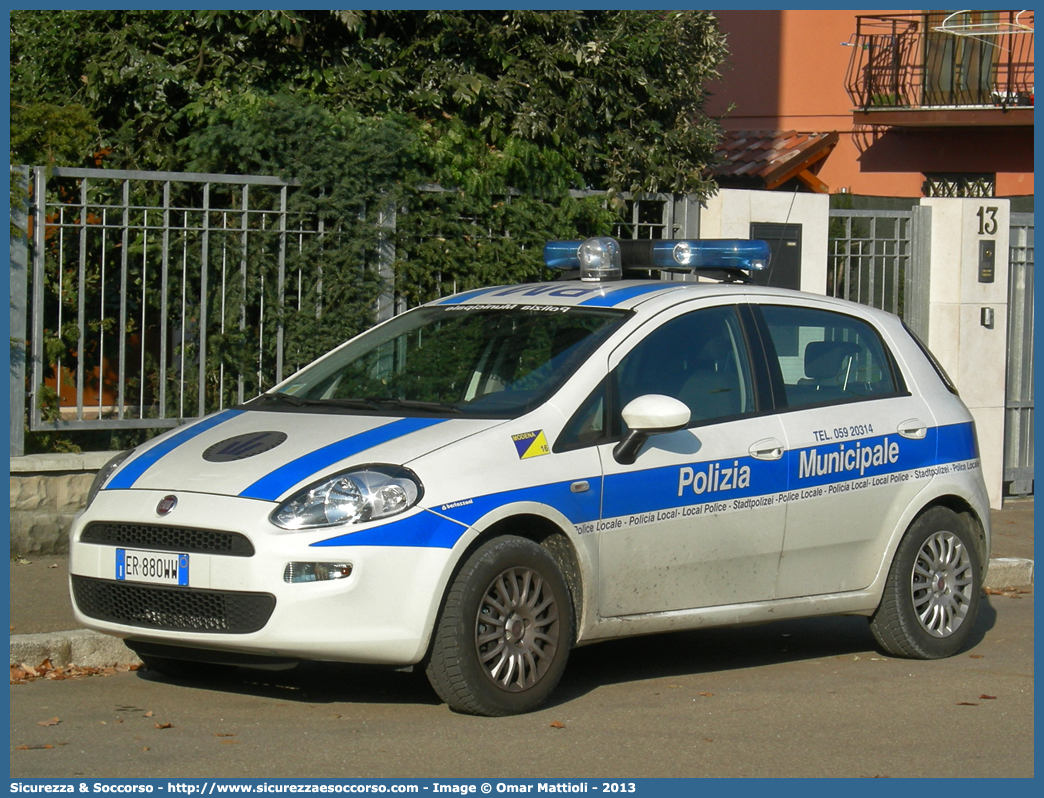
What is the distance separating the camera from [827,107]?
78.7ft

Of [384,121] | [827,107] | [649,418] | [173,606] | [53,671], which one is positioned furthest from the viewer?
[827,107]

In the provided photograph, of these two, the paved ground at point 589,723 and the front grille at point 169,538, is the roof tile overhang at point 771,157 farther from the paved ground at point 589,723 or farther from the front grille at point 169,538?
the front grille at point 169,538

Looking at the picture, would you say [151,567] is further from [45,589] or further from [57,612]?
[45,589]

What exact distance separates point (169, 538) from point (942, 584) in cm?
368

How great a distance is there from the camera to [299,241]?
9.39 metres

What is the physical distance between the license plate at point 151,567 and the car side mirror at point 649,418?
1736 mm

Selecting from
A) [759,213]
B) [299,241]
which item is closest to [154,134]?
[299,241]

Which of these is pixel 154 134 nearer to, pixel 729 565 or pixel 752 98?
pixel 729 565

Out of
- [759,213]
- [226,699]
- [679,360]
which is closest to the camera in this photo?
[226,699]

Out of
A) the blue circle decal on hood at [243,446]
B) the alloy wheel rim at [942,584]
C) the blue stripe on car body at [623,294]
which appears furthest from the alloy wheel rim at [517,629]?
the alloy wheel rim at [942,584]

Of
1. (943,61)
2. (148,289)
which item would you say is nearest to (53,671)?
(148,289)

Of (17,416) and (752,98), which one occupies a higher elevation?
(752,98)

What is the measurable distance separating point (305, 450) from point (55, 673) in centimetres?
180

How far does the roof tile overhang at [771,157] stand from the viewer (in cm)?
1938
